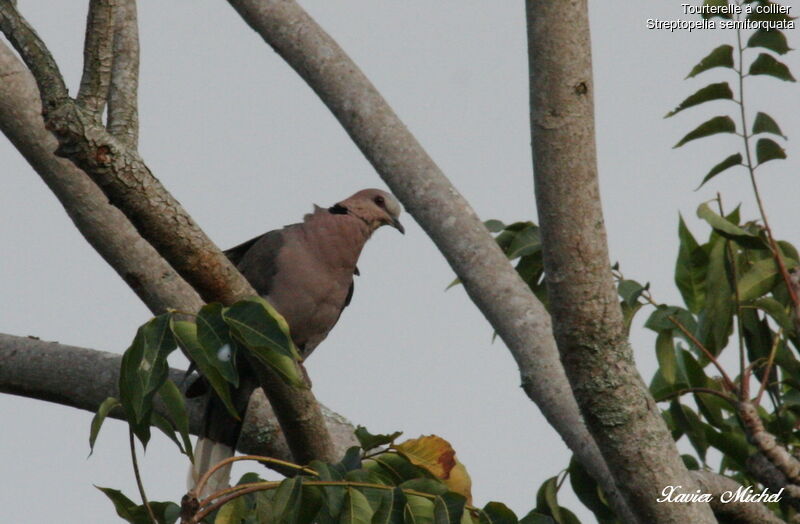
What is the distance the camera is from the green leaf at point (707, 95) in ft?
9.31

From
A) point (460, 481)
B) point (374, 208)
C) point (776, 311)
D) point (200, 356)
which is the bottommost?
point (460, 481)

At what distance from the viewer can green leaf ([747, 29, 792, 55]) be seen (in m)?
2.81

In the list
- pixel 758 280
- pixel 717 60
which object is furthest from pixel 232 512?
pixel 717 60

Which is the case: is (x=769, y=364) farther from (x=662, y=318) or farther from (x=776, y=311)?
(x=662, y=318)

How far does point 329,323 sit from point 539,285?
1.06 m

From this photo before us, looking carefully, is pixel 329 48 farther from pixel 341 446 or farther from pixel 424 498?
pixel 424 498

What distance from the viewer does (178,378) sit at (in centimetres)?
338

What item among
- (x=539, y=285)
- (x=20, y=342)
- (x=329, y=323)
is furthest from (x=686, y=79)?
(x=20, y=342)

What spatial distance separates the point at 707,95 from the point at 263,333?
5.19ft

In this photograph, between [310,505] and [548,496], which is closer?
[310,505]

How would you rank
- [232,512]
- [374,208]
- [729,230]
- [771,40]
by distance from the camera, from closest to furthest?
[232,512]
[729,230]
[771,40]
[374,208]

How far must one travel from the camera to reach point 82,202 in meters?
2.89

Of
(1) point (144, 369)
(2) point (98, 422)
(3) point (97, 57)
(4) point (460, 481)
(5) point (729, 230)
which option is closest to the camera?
(1) point (144, 369)

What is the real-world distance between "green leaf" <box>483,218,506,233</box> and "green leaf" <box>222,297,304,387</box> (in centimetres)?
144
